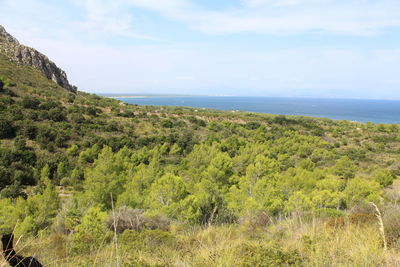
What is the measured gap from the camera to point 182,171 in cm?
2166

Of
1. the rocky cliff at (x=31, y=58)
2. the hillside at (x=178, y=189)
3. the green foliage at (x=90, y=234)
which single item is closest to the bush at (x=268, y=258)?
the hillside at (x=178, y=189)

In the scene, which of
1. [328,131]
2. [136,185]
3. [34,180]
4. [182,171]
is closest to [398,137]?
[328,131]

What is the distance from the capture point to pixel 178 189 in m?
12.3

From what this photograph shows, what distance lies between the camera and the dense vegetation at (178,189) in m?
2.80

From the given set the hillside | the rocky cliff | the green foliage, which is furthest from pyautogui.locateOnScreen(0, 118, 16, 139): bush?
the rocky cliff

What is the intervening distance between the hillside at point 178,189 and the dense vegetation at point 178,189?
0.15 ft

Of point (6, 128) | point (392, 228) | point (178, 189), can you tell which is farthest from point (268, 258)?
point (6, 128)

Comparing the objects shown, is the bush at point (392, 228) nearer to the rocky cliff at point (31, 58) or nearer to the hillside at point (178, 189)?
the hillside at point (178, 189)

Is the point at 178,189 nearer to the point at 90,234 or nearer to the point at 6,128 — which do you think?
the point at 90,234

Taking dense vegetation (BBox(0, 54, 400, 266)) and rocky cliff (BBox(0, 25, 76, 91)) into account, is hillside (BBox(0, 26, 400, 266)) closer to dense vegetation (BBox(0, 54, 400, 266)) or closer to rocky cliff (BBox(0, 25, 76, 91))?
dense vegetation (BBox(0, 54, 400, 266))

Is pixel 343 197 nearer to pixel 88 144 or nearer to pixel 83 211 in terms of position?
pixel 83 211

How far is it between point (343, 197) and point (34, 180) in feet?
76.5

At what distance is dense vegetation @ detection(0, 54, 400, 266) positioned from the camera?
9.20 ft

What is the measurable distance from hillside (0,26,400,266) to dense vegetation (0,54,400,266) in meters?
0.04
